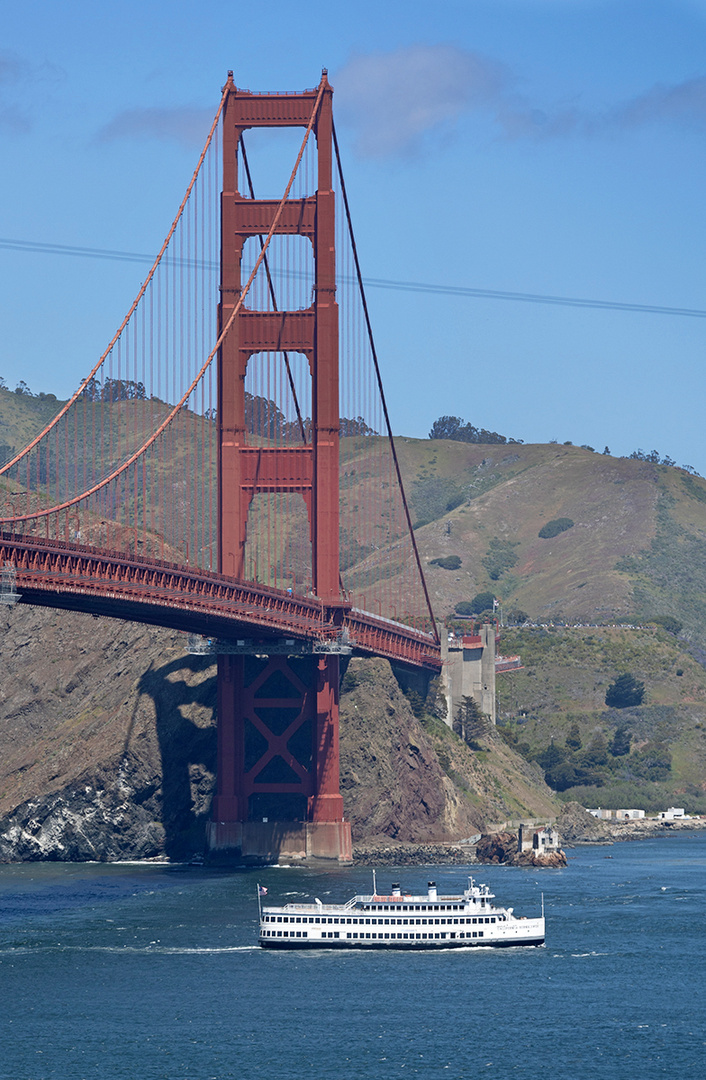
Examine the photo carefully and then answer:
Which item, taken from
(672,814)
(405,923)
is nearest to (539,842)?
(405,923)

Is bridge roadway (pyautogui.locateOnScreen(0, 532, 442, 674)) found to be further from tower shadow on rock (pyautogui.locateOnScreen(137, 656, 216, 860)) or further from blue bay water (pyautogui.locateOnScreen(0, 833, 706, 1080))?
blue bay water (pyautogui.locateOnScreen(0, 833, 706, 1080))

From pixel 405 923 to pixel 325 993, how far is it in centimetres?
1415

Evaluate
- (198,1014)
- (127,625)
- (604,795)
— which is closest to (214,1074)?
(198,1014)

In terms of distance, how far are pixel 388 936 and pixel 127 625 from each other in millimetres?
58209

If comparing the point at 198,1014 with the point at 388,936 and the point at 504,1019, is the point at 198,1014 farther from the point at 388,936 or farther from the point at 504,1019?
the point at 388,936

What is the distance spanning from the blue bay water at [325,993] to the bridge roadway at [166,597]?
Answer: 653 inches

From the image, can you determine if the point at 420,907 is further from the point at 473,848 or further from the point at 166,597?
the point at 473,848

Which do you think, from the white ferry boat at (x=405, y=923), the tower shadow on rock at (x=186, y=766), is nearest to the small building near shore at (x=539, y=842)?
the tower shadow on rock at (x=186, y=766)

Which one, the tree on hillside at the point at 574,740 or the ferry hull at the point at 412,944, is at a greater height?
the tree on hillside at the point at 574,740

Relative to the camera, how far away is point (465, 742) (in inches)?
6683

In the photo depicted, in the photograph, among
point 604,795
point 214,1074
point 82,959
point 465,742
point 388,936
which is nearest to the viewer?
point 214,1074

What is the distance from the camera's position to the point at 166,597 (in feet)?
351

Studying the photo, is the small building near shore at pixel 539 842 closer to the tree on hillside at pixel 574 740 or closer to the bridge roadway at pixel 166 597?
the bridge roadway at pixel 166 597

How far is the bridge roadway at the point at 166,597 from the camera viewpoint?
94812mm
